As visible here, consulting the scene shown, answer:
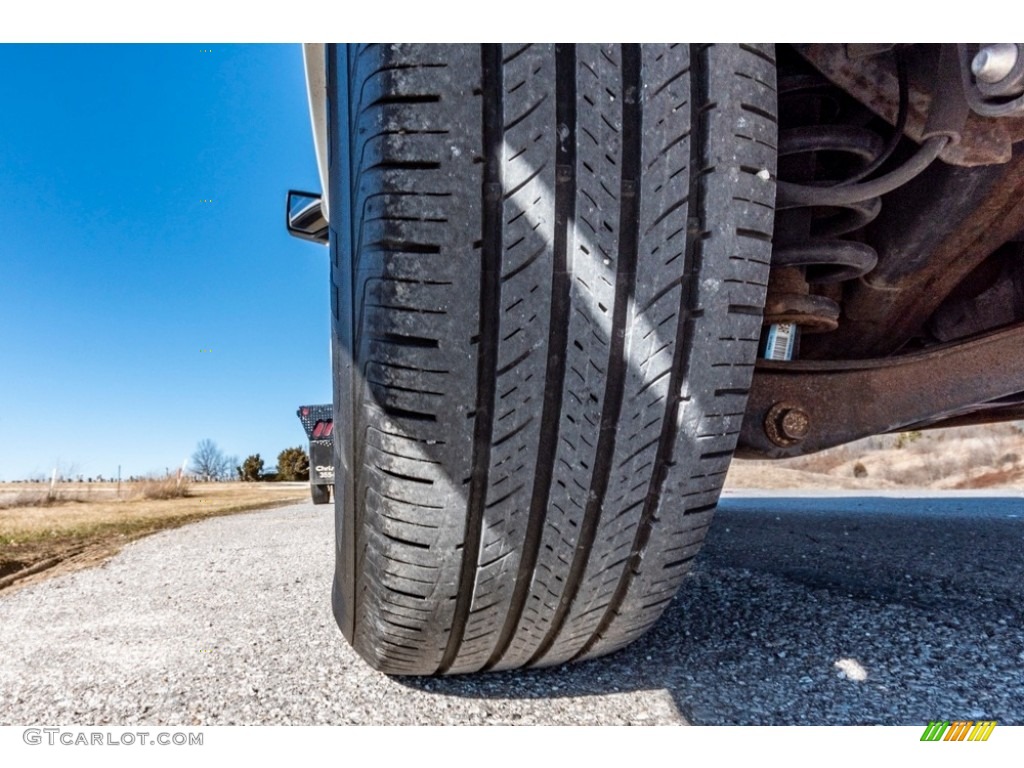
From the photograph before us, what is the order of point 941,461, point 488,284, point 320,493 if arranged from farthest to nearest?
point 941,461
point 320,493
point 488,284

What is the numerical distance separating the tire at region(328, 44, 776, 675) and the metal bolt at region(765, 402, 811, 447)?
16.4 inches

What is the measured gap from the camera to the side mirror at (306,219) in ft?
6.50

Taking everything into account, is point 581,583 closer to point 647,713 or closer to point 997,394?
A: point 647,713

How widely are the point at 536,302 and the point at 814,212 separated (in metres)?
0.68

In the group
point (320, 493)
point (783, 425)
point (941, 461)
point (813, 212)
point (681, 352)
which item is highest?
point (813, 212)

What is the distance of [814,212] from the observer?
109 cm

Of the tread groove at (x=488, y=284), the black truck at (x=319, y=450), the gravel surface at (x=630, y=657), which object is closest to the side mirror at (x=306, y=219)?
the gravel surface at (x=630, y=657)

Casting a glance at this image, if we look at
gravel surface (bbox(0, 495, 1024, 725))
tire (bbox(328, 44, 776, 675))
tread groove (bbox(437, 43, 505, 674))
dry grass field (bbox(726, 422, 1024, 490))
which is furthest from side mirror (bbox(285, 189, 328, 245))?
dry grass field (bbox(726, 422, 1024, 490))

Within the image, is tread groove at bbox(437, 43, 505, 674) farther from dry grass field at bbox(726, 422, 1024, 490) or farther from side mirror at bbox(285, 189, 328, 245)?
dry grass field at bbox(726, 422, 1024, 490)

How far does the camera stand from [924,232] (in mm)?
1073

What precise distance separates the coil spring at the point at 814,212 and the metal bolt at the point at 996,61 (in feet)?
0.57

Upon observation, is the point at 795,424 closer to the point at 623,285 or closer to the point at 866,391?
the point at 866,391
